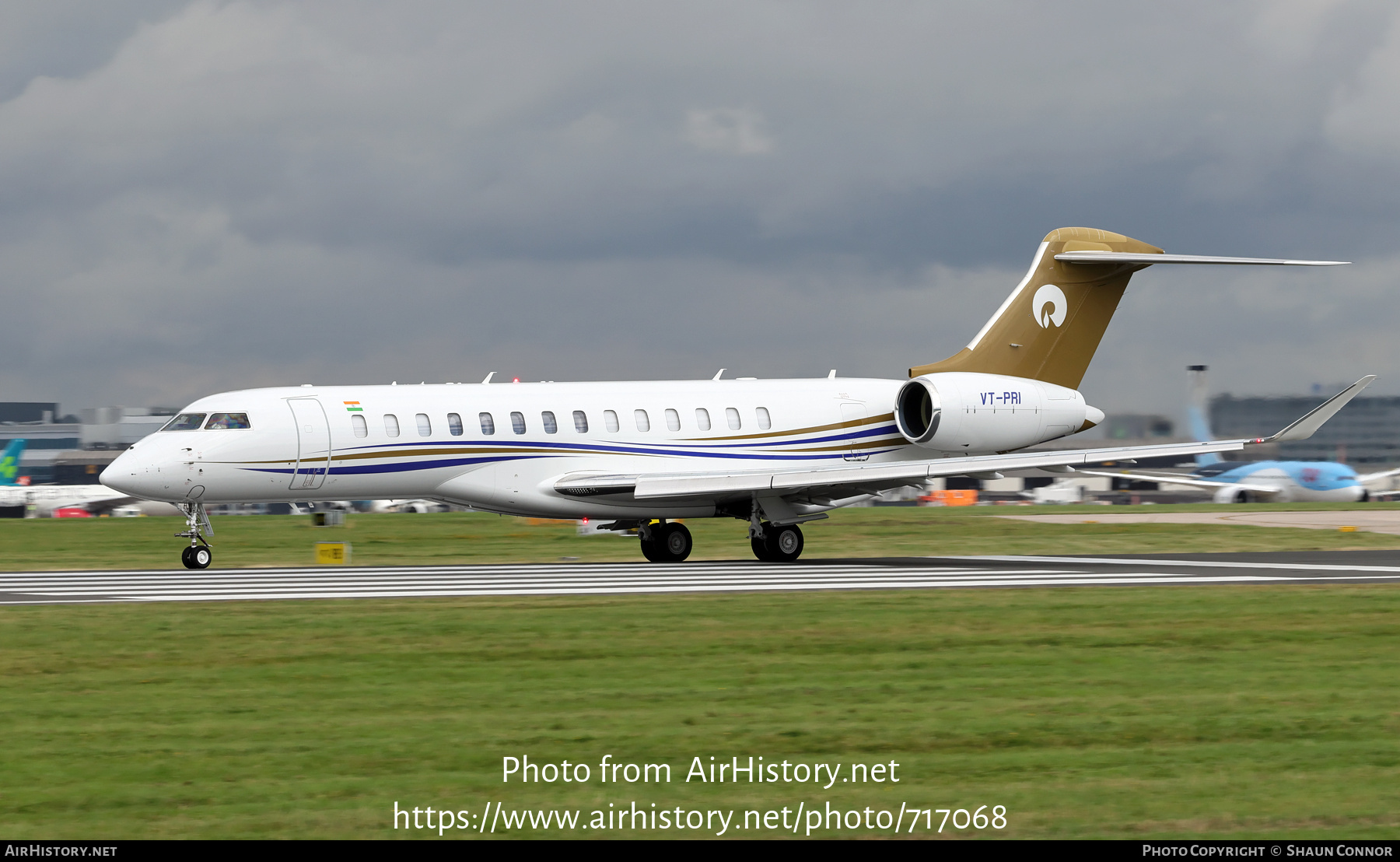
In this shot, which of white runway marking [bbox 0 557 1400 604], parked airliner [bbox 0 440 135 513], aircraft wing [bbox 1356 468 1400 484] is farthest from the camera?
aircraft wing [bbox 1356 468 1400 484]

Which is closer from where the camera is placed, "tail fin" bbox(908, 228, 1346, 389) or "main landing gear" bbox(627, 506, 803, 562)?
"main landing gear" bbox(627, 506, 803, 562)

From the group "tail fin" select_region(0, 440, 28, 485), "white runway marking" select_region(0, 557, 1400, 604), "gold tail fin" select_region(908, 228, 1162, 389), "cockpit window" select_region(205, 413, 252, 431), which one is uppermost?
"tail fin" select_region(0, 440, 28, 485)

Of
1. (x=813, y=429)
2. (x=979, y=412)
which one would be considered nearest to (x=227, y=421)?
(x=813, y=429)

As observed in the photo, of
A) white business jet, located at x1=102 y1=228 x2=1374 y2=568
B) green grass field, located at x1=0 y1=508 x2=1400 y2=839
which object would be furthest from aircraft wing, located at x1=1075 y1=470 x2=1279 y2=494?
green grass field, located at x1=0 y1=508 x2=1400 y2=839

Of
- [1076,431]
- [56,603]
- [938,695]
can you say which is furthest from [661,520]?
[938,695]

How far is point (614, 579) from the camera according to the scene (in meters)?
25.0

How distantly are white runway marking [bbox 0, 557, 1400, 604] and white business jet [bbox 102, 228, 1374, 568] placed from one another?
1.42m

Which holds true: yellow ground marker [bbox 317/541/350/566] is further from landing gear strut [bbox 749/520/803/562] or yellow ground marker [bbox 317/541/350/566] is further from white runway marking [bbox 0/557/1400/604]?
landing gear strut [bbox 749/520/803/562]

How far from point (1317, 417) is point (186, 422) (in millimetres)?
20611

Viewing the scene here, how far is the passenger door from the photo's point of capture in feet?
90.6

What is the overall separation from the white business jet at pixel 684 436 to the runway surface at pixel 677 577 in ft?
4.54

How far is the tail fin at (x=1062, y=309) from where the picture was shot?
109ft

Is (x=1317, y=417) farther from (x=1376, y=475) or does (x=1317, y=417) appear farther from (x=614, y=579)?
(x=1376, y=475)
